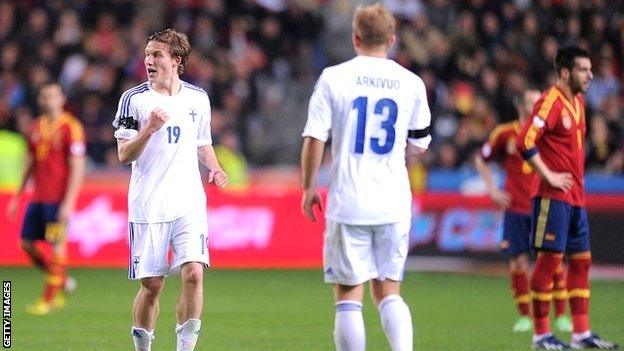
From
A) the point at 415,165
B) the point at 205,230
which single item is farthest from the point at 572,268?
the point at 415,165

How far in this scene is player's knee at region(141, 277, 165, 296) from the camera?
8789 mm

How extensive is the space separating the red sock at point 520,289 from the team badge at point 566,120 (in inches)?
103

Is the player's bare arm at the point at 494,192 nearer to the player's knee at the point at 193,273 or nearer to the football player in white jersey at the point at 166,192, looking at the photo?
the football player in white jersey at the point at 166,192

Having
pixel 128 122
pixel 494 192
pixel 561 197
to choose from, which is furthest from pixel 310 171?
pixel 494 192

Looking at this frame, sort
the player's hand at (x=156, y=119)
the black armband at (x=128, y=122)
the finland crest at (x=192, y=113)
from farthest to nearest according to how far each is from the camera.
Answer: the finland crest at (x=192, y=113) → the black armband at (x=128, y=122) → the player's hand at (x=156, y=119)

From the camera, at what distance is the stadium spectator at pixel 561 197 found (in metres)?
10.6

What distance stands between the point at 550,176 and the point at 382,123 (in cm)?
282

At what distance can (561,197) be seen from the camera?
10633 mm

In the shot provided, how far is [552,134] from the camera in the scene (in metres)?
10.7

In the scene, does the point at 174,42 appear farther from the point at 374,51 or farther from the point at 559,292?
the point at 559,292

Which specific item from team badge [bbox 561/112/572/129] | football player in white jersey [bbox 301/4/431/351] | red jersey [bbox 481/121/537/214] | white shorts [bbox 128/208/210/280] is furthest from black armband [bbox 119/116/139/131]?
red jersey [bbox 481/121/537/214]

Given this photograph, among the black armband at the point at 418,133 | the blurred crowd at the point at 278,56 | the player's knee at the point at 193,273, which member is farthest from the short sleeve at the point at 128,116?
the blurred crowd at the point at 278,56

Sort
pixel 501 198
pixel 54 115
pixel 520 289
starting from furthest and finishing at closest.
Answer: pixel 54 115, pixel 520 289, pixel 501 198

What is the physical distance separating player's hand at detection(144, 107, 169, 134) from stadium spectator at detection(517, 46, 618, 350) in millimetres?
3347
